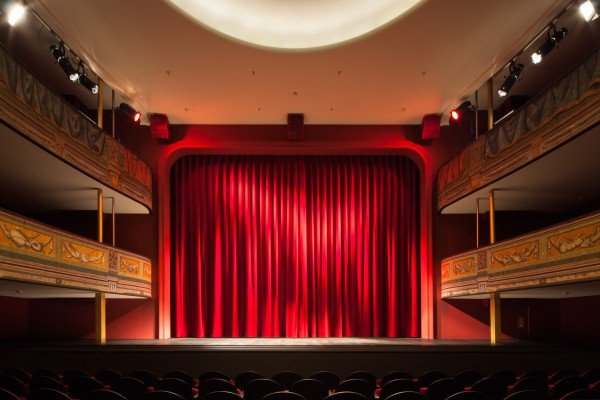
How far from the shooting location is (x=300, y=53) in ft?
35.8

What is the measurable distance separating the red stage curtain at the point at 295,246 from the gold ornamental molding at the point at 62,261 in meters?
2.04

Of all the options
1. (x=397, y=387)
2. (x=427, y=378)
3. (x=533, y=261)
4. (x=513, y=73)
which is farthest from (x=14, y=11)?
(x=533, y=261)

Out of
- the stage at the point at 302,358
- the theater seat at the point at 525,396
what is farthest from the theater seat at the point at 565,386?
the stage at the point at 302,358

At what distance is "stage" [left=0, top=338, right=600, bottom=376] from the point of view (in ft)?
32.3

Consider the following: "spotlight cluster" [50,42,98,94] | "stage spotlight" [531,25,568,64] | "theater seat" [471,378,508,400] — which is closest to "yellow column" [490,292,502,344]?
"stage spotlight" [531,25,568,64]

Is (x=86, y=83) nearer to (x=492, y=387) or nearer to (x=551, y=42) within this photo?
(x=551, y=42)

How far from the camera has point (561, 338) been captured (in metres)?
14.7

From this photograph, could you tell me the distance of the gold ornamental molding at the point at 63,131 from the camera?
8.23m

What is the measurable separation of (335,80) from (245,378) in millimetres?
6667

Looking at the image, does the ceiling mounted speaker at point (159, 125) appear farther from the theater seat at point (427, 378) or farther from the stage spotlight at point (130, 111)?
the theater seat at point (427, 378)

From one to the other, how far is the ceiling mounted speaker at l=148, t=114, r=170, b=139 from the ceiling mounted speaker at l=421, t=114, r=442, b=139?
5.84m

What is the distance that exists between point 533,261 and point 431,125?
17.3 feet

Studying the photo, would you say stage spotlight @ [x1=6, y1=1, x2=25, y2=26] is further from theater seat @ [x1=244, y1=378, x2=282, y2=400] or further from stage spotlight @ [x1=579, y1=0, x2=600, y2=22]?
stage spotlight @ [x1=579, y1=0, x2=600, y2=22]

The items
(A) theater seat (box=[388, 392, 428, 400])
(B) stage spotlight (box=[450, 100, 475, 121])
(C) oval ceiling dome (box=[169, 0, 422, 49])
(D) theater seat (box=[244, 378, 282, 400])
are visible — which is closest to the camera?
(A) theater seat (box=[388, 392, 428, 400])
